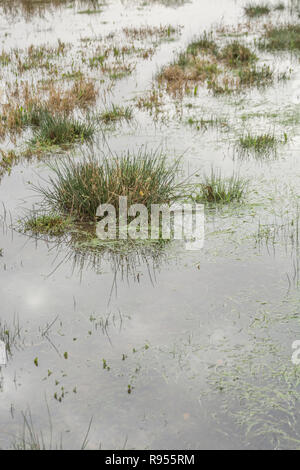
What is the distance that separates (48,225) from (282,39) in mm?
9232

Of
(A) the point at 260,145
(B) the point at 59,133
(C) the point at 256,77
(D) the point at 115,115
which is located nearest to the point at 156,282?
(A) the point at 260,145

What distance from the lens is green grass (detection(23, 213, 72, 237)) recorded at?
4727 millimetres

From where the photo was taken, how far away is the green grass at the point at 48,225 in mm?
4727

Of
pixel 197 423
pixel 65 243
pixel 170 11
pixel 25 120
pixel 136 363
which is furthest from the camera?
pixel 170 11

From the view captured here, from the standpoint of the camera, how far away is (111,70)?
10.8 metres

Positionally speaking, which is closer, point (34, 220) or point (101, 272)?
point (101, 272)

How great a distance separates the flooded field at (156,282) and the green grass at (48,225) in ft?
0.05

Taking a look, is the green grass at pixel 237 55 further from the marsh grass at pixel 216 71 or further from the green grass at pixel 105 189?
the green grass at pixel 105 189

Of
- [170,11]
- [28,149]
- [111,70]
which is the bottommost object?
[28,149]

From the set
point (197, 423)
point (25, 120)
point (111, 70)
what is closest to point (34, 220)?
point (197, 423)

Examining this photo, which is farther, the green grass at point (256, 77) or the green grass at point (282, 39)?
the green grass at point (282, 39)

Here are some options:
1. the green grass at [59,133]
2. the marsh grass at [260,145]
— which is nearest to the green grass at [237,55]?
the marsh grass at [260,145]
